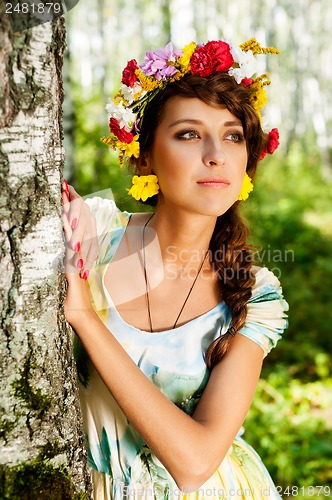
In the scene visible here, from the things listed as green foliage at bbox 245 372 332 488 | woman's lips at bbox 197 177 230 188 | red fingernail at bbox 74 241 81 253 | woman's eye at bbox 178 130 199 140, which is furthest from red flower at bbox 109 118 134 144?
green foliage at bbox 245 372 332 488

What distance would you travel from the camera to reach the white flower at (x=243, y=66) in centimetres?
204

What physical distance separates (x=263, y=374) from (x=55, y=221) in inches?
186

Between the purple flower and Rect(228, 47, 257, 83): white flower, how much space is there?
7.1 inches

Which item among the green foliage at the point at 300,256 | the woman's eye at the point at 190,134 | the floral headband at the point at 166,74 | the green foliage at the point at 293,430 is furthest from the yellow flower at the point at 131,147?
the green foliage at the point at 293,430

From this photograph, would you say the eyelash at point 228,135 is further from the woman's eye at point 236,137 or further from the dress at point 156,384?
the dress at point 156,384

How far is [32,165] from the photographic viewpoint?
131cm

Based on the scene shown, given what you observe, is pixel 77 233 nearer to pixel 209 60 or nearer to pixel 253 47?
pixel 209 60

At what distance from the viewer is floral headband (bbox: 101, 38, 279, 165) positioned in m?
2.01

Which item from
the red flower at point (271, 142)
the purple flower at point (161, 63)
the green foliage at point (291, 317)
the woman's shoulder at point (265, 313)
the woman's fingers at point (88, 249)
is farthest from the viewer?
the green foliage at point (291, 317)

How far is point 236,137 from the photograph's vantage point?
2.01m

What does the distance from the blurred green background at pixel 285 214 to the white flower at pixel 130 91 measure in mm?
418

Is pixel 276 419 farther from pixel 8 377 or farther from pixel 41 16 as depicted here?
pixel 41 16

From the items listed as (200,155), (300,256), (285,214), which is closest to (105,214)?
(200,155)

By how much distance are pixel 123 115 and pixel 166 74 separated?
8.1 inches
